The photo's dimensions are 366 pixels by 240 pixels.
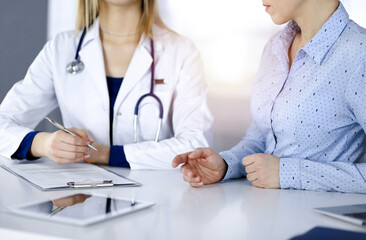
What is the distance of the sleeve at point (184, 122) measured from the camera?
1.54 metres

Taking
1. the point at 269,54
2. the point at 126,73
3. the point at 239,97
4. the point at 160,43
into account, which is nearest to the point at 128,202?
the point at 269,54

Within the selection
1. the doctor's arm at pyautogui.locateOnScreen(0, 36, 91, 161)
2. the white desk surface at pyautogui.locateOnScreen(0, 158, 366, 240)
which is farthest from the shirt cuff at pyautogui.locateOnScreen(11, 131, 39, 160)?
the white desk surface at pyautogui.locateOnScreen(0, 158, 366, 240)

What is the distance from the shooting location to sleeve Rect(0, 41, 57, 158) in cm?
174

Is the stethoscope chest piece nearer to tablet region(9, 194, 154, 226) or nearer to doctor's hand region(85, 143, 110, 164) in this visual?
doctor's hand region(85, 143, 110, 164)

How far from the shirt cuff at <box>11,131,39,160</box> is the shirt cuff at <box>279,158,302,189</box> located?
2.62 feet

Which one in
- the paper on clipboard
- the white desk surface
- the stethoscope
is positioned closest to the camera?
the white desk surface

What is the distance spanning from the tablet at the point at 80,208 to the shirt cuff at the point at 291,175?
16.4 inches

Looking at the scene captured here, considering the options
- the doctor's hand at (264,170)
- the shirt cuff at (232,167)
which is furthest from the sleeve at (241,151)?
the doctor's hand at (264,170)

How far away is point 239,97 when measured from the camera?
2275mm

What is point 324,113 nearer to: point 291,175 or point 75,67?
point 291,175

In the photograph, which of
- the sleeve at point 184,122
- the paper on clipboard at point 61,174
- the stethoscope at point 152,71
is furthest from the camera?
the stethoscope at point 152,71

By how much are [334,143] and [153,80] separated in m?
0.73

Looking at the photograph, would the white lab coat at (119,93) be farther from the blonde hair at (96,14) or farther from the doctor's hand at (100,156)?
the doctor's hand at (100,156)

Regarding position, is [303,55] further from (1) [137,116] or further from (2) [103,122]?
(2) [103,122]
